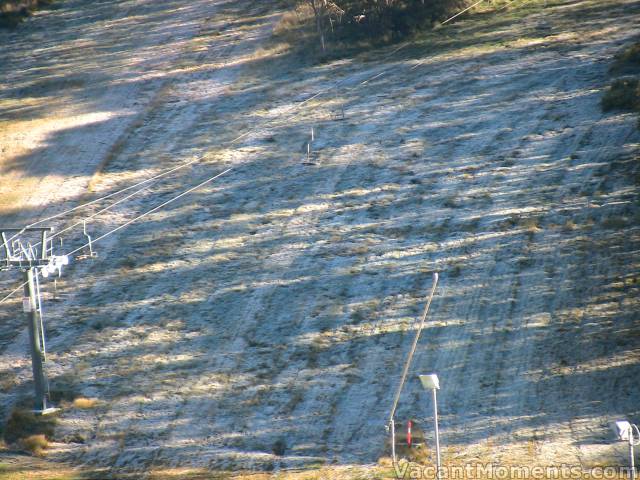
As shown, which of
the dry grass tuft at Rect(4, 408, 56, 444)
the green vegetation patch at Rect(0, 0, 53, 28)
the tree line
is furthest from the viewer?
the green vegetation patch at Rect(0, 0, 53, 28)

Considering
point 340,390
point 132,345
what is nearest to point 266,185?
point 132,345

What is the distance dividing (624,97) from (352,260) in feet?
40.9

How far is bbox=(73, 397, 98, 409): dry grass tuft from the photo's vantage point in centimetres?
2000

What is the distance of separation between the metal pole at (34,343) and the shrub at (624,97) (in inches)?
794

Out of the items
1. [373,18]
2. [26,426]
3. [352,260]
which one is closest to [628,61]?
[373,18]

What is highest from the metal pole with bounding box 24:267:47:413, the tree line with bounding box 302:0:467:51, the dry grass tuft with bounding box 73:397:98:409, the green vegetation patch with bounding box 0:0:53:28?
the green vegetation patch with bounding box 0:0:53:28

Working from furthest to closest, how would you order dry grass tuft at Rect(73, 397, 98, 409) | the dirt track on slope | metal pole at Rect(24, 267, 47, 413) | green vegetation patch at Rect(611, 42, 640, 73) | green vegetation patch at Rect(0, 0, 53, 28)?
Answer: 1. green vegetation patch at Rect(0, 0, 53, 28)
2. green vegetation patch at Rect(611, 42, 640, 73)
3. dry grass tuft at Rect(73, 397, 98, 409)
4. metal pole at Rect(24, 267, 47, 413)
5. the dirt track on slope

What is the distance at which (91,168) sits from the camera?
30.6 metres

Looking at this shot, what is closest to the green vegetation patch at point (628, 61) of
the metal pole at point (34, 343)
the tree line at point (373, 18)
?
the tree line at point (373, 18)

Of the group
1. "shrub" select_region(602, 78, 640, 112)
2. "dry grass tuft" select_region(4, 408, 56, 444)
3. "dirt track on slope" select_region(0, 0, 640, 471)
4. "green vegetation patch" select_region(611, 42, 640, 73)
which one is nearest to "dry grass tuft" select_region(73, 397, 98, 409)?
"dirt track on slope" select_region(0, 0, 640, 471)

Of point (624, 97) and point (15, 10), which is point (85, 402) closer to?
point (624, 97)

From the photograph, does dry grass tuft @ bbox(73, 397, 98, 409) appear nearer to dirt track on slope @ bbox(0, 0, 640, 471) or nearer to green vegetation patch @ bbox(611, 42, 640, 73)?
dirt track on slope @ bbox(0, 0, 640, 471)

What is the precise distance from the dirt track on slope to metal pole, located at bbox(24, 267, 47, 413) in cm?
83

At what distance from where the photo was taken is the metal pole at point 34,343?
64.3 ft
